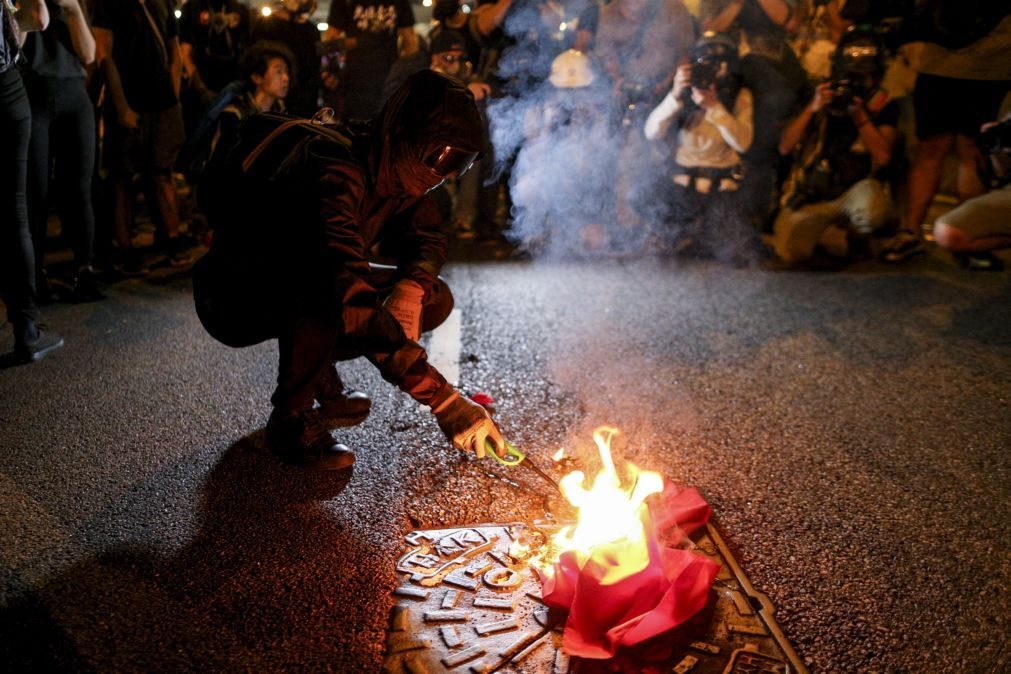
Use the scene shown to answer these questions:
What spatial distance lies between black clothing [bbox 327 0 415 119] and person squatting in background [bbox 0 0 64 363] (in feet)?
11.3

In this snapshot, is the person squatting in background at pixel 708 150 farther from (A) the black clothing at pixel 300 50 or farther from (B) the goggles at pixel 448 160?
(B) the goggles at pixel 448 160

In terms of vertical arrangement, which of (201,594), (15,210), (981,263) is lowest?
(201,594)

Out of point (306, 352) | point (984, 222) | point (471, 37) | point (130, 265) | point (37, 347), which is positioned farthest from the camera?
point (471, 37)

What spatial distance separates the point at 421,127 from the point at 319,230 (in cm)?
Result: 50

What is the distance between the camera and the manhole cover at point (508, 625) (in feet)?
6.21

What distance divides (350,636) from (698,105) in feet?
18.4

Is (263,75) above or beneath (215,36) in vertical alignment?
beneath

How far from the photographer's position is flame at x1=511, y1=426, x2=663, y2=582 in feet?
6.39

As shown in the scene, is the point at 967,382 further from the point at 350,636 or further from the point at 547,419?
the point at 350,636

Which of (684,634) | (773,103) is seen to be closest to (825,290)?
(773,103)

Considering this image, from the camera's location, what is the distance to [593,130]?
6512 millimetres

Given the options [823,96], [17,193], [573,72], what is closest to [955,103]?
[823,96]

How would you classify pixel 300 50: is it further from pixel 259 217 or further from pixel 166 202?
pixel 259 217

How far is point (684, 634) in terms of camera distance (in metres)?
1.98
